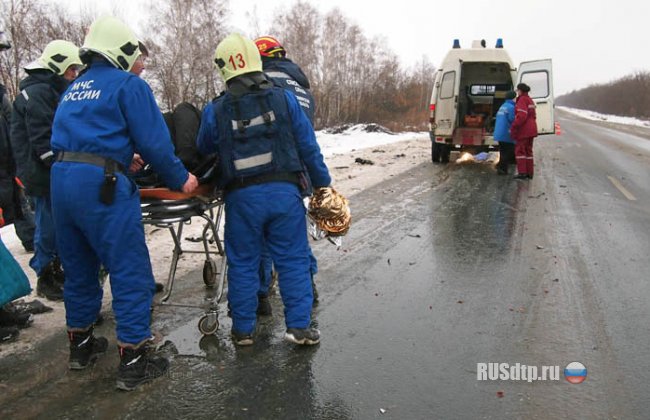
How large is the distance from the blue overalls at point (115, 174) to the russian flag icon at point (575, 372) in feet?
8.19

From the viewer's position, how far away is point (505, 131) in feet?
36.5

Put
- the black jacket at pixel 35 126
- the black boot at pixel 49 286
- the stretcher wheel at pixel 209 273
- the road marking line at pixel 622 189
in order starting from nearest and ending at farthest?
the black jacket at pixel 35 126 < the black boot at pixel 49 286 < the stretcher wheel at pixel 209 273 < the road marking line at pixel 622 189

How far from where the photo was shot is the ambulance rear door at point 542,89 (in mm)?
11477

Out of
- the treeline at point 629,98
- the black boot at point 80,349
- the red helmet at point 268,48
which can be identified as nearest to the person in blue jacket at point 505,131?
the red helmet at point 268,48

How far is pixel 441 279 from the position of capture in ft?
15.5

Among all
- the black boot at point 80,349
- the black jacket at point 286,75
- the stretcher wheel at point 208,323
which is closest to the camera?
the black boot at point 80,349

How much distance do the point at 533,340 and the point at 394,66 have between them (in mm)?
46598

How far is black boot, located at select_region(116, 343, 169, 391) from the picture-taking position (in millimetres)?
2887

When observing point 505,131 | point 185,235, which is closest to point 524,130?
point 505,131

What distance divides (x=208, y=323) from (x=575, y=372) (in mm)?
2361

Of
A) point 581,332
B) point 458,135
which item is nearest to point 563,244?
point 581,332

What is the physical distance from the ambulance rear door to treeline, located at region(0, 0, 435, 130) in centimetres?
1692

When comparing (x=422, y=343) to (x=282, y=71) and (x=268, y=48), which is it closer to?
(x=282, y=71)

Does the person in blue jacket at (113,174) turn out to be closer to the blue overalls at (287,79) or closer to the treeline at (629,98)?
the blue overalls at (287,79)
